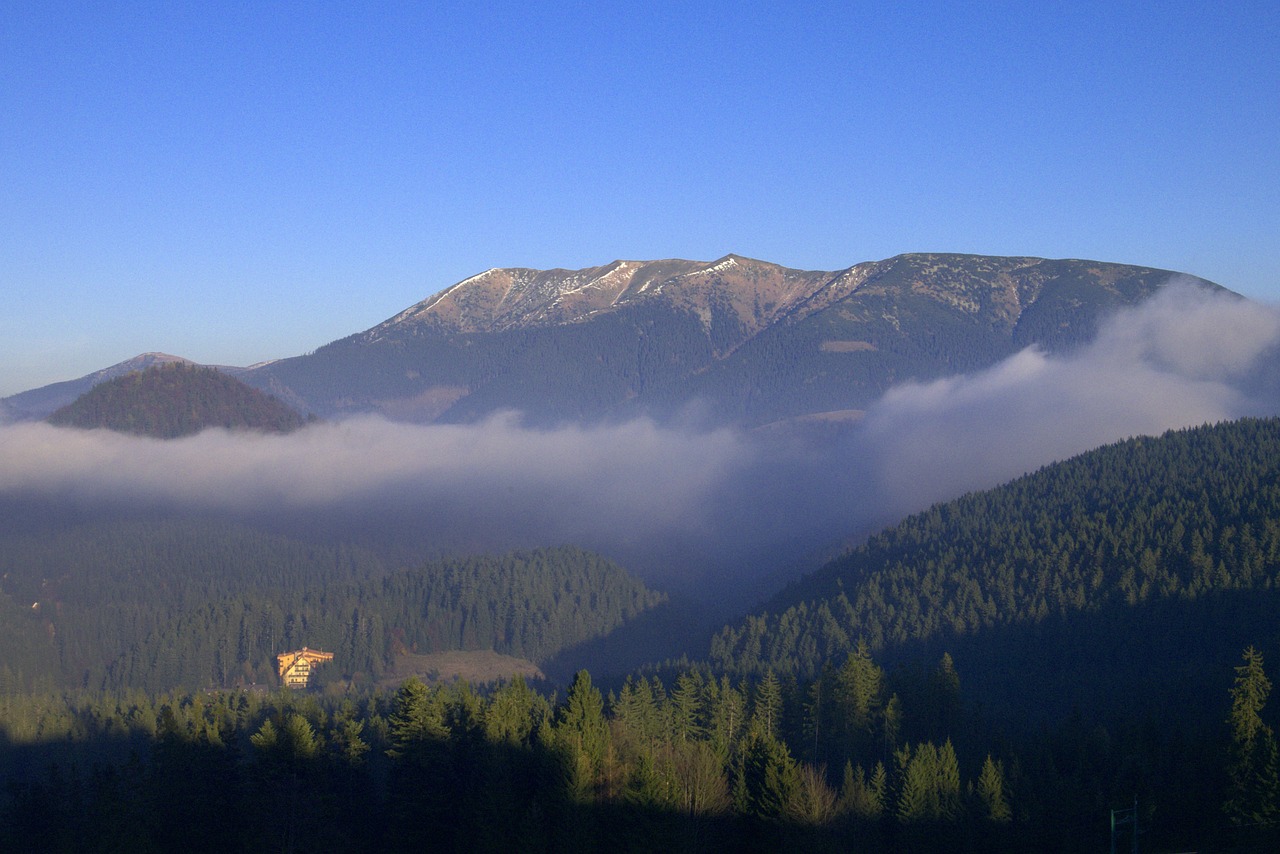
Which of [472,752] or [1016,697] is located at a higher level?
[472,752]

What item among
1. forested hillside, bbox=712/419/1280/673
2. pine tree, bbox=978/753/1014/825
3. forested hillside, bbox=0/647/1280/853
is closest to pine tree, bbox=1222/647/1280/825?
forested hillside, bbox=0/647/1280/853

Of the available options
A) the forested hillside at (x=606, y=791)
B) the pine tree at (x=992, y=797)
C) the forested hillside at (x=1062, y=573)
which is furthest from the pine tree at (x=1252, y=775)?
the forested hillside at (x=1062, y=573)

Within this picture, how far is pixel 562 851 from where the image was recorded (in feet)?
202

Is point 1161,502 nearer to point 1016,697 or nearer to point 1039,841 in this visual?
point 1016,697

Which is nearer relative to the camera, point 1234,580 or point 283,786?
point 283,786

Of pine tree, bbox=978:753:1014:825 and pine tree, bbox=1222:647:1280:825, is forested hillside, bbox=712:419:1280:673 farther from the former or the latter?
pine tree, bbox=978:753:1014:825

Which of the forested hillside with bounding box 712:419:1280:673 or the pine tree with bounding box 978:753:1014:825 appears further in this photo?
the forested hillside with bounding box 712:419:1280:673

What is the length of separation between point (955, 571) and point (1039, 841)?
110 metres

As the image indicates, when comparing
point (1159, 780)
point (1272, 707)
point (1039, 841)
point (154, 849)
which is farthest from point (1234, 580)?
point (154, 849)

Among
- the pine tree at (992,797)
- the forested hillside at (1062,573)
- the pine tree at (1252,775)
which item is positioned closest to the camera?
the pine tree at (1252,775)

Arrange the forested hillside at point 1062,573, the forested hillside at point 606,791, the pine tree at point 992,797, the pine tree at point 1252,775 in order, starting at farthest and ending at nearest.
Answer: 1. the forested hillside at point 1062,573
2. the pine tree at point 992,797
3. the pine tree at point 1252,775
4. the forested hillside at point 606,791

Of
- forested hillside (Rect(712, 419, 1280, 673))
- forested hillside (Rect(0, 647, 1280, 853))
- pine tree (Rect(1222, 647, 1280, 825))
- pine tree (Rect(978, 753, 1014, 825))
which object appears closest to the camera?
forested hillside (Rect(0, 647, 1280, 853))

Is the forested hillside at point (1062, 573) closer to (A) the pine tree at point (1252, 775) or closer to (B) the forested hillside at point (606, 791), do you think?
(B) the forested hillside at point (606, 791)

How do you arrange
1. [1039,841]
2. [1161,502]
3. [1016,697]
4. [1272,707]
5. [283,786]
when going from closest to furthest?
[283,786] → [1039,841] → [1272,707] → [1016,697] → [1161,502]
